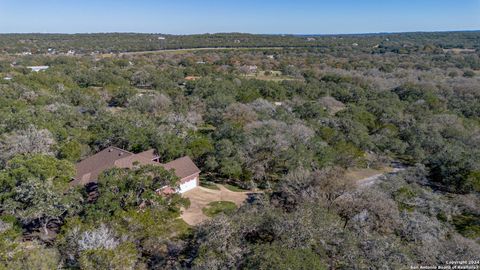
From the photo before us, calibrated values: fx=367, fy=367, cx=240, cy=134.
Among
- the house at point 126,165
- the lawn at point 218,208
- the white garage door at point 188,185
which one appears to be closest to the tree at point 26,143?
the house at point 126,165

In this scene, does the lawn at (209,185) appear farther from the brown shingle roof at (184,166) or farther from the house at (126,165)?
the brown shingle roof at (184,166)

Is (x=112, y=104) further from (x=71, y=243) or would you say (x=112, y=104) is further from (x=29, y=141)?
(x=71, y=243)

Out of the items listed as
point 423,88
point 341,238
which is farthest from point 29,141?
point 423,88

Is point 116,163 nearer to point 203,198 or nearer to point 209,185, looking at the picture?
point 203,198

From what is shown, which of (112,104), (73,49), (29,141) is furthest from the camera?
(73,49)

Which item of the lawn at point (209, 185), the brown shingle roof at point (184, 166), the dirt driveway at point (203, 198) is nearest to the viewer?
the dirt driveway at point (203, 198)

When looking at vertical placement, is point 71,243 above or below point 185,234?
above

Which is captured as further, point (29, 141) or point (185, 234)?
point (29, 141)
